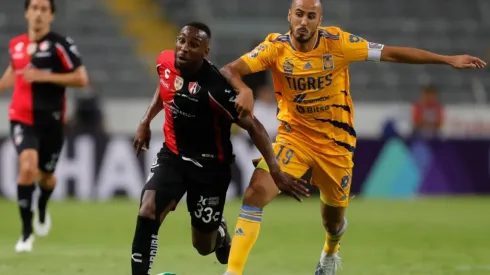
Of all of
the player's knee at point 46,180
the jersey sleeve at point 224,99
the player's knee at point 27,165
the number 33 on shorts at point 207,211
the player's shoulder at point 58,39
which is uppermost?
the jersey sleeve at point 224,99

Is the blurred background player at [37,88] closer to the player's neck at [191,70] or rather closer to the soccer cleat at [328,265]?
the soccer cleat at [328,265]

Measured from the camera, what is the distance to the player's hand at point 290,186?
7.23 meters

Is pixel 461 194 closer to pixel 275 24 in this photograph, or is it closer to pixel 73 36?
pixel 275 24

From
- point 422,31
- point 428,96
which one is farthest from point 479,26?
point 428,96

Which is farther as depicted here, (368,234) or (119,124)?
(119,124)

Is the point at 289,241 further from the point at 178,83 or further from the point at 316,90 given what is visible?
the point at 178,83

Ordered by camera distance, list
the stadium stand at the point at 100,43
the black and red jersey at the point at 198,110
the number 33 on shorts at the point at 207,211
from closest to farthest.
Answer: the black and red jersey at the point at 198,110, the number 33 on shorts at the point at 207,211, the stadium stand at the point at 100,43

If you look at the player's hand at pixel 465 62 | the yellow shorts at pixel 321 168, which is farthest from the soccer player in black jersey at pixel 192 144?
the player's hand at pixel 465 62

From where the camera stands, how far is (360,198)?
63.3 feet

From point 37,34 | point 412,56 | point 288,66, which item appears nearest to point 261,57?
point 288,66

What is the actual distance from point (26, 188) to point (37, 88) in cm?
117

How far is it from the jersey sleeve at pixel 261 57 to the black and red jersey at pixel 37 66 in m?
3.33

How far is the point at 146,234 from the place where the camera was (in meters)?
7.22

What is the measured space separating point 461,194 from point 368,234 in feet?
23.6
